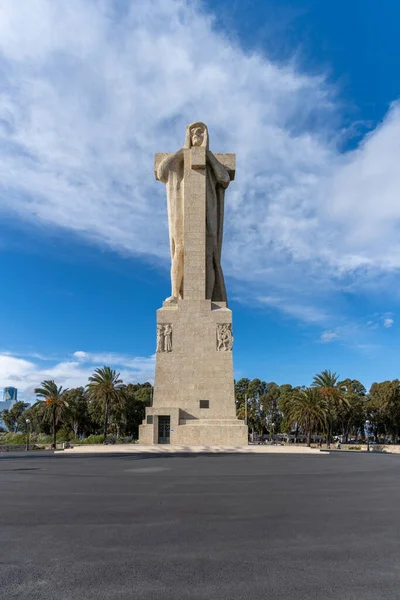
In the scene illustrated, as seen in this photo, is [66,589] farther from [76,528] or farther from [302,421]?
[302,421]

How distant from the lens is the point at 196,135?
30266 millimetres

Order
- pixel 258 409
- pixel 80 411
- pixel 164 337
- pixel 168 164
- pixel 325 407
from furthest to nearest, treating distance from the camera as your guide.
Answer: pixel 258 409
pixel 80 411
pixel 325 407
pixel 168 164
pixel 164 337

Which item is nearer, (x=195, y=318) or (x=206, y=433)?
(x=206, y=433)

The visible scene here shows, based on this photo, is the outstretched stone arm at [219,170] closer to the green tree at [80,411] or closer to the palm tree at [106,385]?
the palm tree at [106,385]

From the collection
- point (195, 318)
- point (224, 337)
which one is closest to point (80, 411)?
point (195, 318)

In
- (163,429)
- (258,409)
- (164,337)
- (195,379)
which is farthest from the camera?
(258,409)

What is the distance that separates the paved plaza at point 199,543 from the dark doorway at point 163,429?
16.4m

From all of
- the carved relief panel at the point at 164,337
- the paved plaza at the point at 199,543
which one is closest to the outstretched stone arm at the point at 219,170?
the carved relief panel at the point at 164,337

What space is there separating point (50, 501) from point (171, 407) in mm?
18209

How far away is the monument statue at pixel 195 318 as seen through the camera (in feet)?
83.6

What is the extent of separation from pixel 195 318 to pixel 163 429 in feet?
20.7

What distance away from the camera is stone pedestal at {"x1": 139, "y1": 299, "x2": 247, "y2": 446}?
24938 mm

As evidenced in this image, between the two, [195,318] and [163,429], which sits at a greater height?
[195,318]

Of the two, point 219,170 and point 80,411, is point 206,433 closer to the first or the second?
point 219,170
